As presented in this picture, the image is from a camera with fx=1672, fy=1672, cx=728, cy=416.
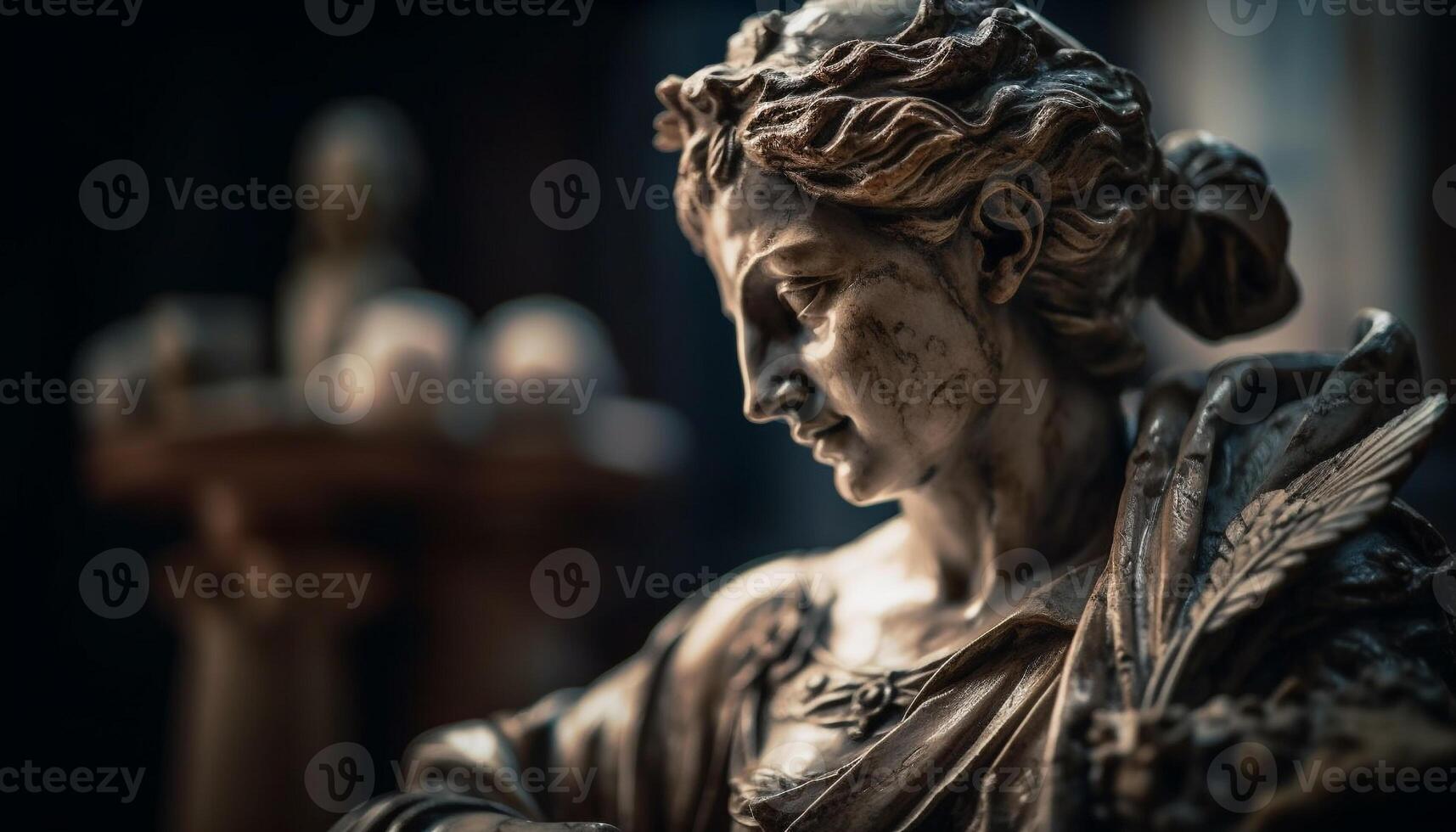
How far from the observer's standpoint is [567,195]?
612cm

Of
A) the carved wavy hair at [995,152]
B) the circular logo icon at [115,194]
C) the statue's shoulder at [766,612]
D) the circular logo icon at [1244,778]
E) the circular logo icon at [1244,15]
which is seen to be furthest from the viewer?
the circular logo icon at [115,194]

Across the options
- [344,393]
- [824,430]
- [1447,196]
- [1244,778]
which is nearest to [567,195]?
[344,393]

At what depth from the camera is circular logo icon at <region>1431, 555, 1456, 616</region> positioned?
5.88ft

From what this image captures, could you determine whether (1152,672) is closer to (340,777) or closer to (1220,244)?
(1220,244)

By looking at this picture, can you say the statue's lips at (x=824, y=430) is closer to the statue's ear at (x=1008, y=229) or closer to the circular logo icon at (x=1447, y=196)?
the statue's ear at (x=1008, y=229)

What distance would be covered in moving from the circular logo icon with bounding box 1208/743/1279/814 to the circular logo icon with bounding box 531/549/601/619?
12.2 ft

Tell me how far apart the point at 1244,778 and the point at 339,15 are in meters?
5.59

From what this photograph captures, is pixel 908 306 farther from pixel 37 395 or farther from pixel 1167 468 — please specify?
pixel 37 395

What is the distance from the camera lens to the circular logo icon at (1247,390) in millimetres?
2045

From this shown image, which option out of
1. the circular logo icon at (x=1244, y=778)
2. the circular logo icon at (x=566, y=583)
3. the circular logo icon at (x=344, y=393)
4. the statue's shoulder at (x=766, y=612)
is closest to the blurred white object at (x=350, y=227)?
the circular logo icon at (x=344, y=393)

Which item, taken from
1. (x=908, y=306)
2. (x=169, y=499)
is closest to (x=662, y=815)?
(x=908, y=306)

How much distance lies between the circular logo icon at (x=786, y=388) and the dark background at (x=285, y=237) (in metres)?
2.92

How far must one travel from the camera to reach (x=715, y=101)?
6.87 ft

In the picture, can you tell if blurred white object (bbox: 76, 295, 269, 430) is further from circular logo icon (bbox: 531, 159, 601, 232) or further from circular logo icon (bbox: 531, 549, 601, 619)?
circular logo icon (bbox: 531, 159, 601, 232)
